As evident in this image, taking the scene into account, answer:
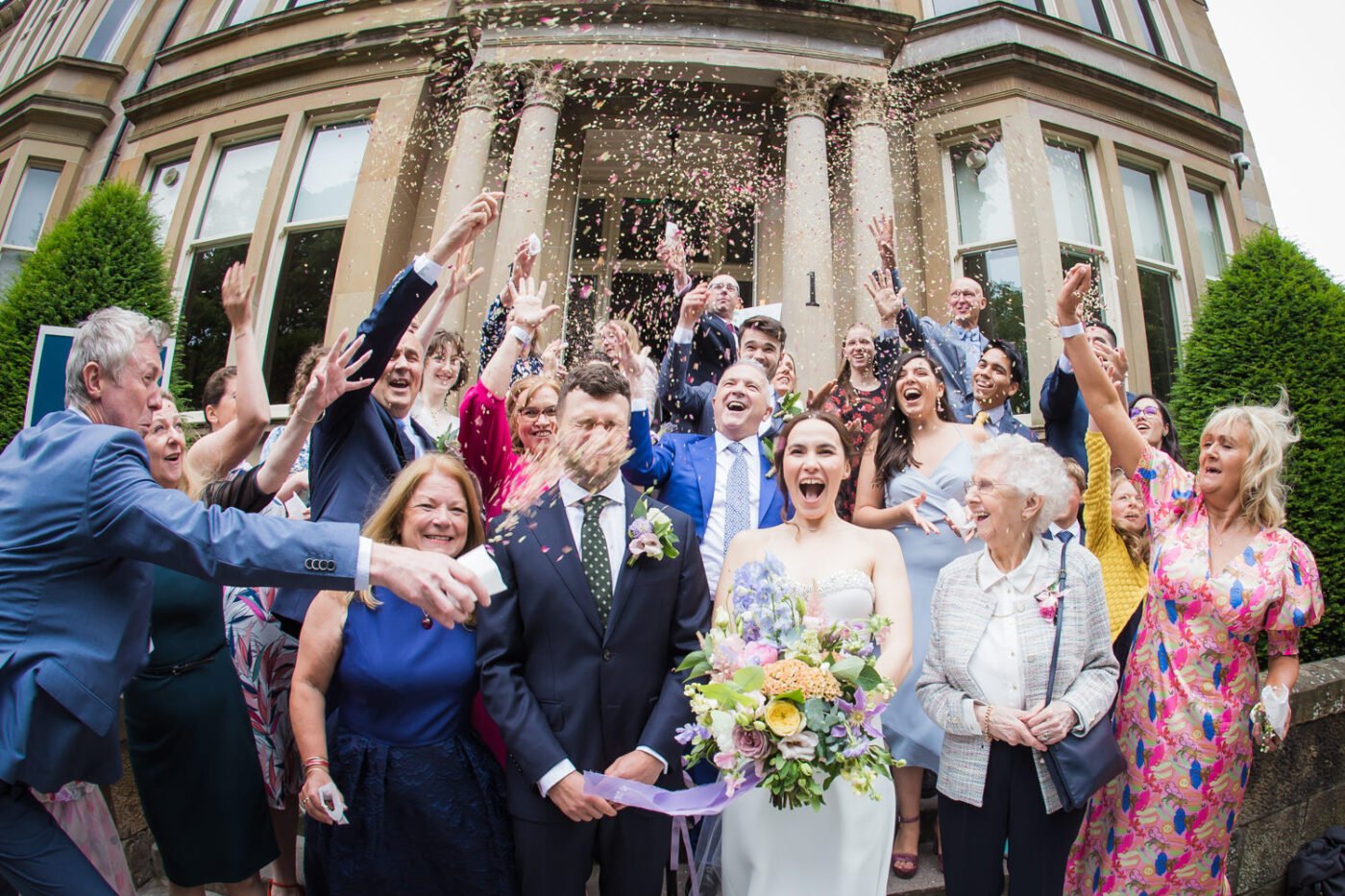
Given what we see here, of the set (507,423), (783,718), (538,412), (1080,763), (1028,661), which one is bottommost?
(1080,763)

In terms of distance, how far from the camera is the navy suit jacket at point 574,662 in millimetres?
2498

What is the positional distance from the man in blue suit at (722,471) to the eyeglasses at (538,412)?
46 cm

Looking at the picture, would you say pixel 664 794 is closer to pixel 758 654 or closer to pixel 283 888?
pixel 758 654

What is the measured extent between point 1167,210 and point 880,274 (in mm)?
10088

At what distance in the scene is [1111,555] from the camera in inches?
145

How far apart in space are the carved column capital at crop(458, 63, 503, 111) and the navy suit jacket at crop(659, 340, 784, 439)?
815 cm

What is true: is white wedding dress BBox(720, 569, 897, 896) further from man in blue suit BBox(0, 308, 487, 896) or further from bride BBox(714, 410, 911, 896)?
man in blue suit BBox(0, 308, 487, 896)

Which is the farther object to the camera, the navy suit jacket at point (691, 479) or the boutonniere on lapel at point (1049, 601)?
the navy suit jacket at point (691, 479)

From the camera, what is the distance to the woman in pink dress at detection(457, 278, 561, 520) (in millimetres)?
3289

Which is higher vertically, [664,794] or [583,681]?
[583,681]

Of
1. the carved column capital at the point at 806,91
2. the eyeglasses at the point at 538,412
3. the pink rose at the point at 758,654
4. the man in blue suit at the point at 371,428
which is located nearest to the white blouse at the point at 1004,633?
the pink rose at the point at 758,654

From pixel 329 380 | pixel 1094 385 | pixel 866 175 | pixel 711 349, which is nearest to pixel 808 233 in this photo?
pixel 866 175

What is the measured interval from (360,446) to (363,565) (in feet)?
4.44

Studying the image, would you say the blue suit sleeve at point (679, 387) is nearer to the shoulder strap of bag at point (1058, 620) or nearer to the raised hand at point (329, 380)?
the raised hand at point (329, 380)
